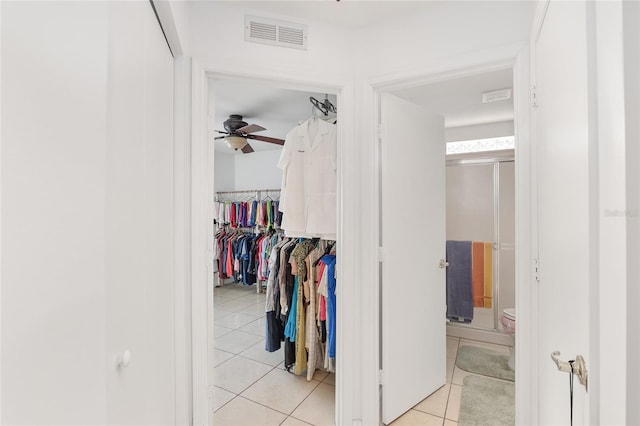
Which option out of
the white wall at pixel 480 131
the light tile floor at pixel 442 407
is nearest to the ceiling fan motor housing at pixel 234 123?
the white wall at pixel 480 131

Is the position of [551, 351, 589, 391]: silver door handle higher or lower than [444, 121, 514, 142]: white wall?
lower

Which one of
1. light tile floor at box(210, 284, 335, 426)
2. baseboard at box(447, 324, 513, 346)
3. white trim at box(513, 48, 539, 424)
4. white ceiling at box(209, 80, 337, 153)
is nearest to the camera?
white trim at box(513, 48, 539, 424)

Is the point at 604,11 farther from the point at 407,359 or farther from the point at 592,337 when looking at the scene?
the point at 407,359

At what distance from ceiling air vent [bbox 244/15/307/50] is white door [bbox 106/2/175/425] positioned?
0.51 metres

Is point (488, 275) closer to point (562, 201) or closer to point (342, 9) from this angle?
point (562, 201)

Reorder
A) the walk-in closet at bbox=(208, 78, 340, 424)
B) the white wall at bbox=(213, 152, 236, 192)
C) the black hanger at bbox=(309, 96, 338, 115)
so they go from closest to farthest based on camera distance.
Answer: the walk-in closet at bbox=(208, 78, 340, 424) → the black hanger at bbox=(309, 96, 338, 115) → the white wall at bbox=(213, 152, 236, 192)

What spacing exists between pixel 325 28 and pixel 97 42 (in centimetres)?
145

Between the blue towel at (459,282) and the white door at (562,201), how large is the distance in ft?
7.05

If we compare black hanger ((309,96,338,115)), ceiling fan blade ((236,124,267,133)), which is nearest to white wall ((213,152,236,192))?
ceiling fan blade ((236,124,267,133))

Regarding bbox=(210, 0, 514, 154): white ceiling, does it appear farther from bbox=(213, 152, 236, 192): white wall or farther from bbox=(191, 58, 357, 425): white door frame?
bbox=(213, 152, 236, 192): white wall

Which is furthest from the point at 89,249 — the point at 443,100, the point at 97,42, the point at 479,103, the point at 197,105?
the point at 479,103

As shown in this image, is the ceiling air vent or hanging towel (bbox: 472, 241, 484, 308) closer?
the ceiling air vent

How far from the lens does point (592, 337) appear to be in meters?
0.62

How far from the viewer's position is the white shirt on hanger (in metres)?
2.12
